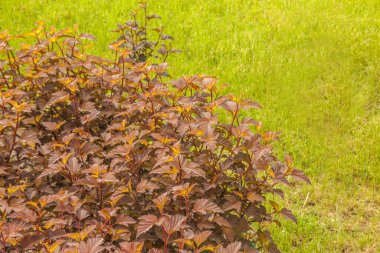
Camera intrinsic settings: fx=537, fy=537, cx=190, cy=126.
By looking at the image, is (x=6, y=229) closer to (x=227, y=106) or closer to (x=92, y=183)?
(x=92, y=183)

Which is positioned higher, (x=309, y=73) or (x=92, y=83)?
(x=92, y=83)

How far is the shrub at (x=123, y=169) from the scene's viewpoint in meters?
2.24

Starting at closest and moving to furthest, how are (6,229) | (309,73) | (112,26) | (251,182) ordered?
(6,229) < (251,182) < (309,73) < (112,26)

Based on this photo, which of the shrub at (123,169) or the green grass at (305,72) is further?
the green grass at (305,72)

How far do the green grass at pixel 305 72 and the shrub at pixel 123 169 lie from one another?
185 centimetres

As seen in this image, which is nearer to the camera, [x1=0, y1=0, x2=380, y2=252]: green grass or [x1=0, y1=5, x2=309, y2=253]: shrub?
[x1=0, y1=5, x2=309, y2=253]: shrub

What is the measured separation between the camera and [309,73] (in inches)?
244

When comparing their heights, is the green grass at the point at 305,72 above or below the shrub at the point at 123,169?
below

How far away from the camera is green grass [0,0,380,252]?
466 cm

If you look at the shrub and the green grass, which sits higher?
the shrub

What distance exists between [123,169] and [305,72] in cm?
414

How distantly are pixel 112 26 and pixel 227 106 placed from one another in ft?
15.8

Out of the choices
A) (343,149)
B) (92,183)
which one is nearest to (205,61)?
(343,149)

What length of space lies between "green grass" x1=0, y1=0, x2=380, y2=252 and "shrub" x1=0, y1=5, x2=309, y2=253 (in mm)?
1850
